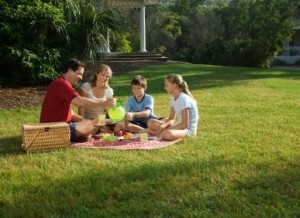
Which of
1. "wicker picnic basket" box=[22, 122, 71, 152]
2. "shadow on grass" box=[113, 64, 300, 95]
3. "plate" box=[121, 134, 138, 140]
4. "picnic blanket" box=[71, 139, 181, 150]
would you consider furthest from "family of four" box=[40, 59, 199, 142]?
"shadow on grass" box=[113, 64, 300, 95]

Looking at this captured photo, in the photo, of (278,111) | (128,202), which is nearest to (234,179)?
(128,202)

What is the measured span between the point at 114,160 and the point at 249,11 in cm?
2231

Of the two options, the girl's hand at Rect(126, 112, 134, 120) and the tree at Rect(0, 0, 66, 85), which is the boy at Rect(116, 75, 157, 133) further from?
the tree at Rect(0, 0, 66, 85)

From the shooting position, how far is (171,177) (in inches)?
174

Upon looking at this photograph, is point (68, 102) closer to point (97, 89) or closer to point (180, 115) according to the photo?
point (97, 89)

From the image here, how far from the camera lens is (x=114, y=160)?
518 centimetres

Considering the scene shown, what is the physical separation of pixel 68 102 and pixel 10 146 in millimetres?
950

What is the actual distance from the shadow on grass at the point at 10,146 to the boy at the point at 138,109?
147 cm

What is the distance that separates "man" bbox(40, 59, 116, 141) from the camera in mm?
5887

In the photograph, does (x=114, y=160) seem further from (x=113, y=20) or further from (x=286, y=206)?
(x=113, y=20)

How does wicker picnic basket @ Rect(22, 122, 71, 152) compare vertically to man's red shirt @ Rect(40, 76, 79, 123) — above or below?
below

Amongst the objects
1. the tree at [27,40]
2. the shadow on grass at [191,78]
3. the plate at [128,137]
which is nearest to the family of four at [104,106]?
the plate at [128,137]

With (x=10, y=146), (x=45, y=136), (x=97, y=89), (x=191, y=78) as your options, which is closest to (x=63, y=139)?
(x=45, y=136)

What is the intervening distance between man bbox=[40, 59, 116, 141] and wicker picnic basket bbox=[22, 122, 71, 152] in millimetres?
374
